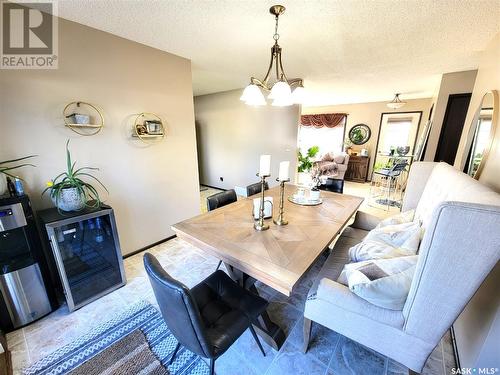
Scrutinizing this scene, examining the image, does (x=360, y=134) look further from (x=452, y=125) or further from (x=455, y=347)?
(x=455, y=347)

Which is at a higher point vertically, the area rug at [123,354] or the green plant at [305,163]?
the green plant at [305,163]

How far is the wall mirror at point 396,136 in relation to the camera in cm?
573

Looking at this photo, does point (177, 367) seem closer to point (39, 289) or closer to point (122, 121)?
point (39, 289)

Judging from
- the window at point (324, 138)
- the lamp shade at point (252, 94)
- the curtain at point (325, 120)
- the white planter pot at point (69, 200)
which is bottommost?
the white planter pot at point (69, 200)

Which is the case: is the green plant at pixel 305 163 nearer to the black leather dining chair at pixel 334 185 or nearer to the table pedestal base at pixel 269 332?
the black leather dining chair at pixel 334 185

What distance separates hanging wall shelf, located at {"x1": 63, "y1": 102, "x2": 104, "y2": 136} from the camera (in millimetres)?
1839

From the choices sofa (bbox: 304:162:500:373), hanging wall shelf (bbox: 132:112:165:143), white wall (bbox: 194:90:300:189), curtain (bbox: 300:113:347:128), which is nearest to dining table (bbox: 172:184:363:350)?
sofa (bbox: 304:162:500:373)

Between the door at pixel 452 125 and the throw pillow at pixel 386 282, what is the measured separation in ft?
10.3

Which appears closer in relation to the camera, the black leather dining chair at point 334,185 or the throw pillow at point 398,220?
the throw pillow at point 398,220

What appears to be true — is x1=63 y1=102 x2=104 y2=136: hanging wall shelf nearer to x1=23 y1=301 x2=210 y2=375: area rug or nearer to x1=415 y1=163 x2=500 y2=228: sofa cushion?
x1=23 y1=301 x2=210 y2=375: area rug

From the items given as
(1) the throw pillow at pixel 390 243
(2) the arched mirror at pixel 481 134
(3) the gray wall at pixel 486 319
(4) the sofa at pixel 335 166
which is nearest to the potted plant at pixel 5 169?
(1) the throw pillow at pixel 390 243

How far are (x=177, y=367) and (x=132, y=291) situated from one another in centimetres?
95

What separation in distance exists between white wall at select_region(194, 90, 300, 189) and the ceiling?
1.25m

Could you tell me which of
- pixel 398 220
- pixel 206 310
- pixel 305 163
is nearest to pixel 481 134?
pixel 398 220
